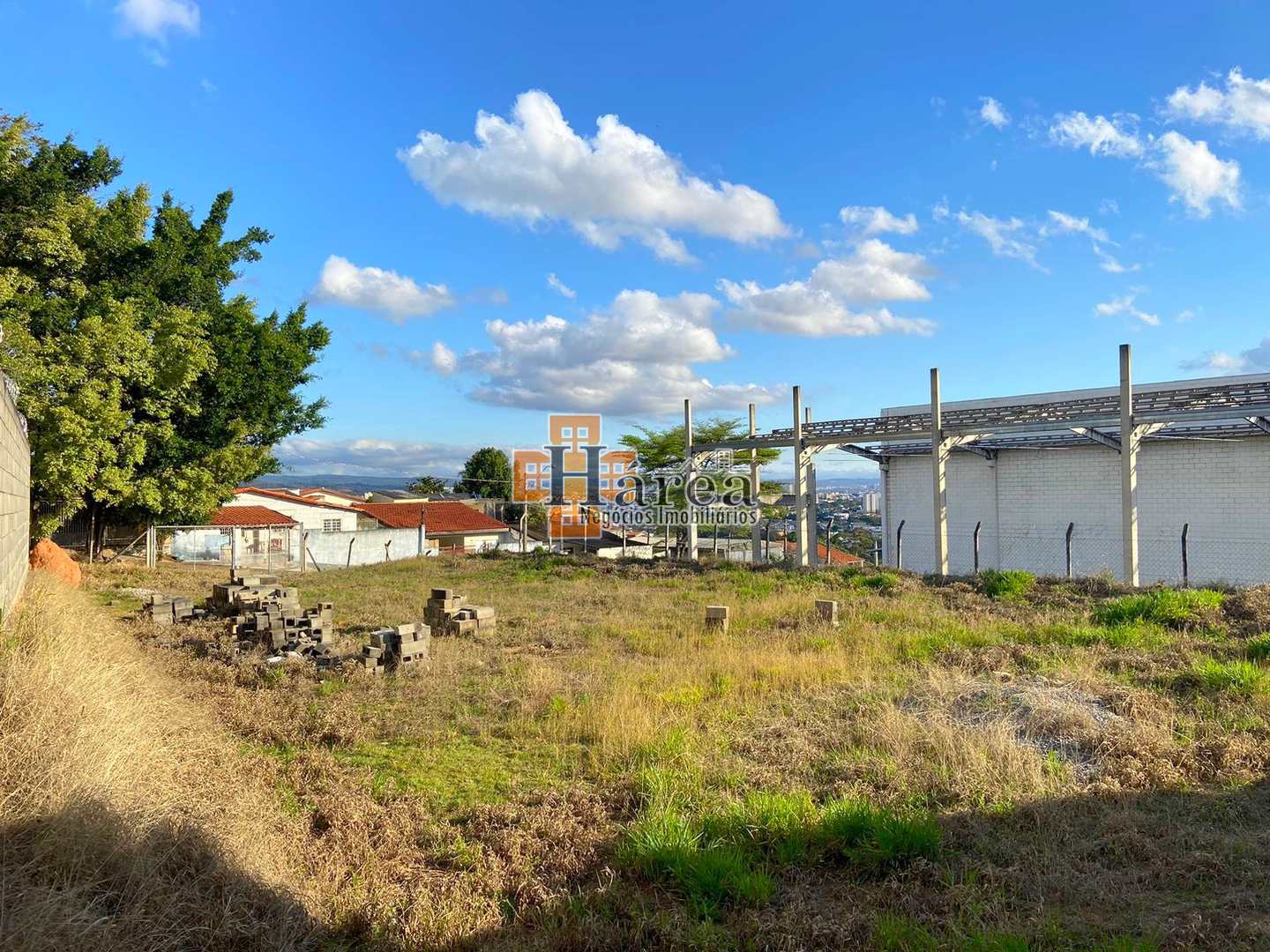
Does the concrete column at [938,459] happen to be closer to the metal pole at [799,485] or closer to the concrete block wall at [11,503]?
the metal pole at [799,485]

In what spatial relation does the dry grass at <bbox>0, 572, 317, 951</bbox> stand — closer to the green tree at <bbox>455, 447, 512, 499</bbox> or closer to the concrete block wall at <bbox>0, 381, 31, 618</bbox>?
the concrete block wall at <bbox>0, 381, 31, 618</bbox>

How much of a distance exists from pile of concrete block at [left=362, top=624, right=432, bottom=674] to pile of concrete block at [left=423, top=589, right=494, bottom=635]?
162cm

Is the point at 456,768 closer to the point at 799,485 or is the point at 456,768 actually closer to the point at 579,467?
the point at 799,485

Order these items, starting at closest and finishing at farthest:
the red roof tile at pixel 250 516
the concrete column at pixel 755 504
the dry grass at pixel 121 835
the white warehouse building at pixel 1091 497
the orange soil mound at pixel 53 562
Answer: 1. the dry grass at pixel 121 835
2. the orange soil mound at pixel 53 562
3. the white warehouse building at pixel 1091 497
4. the concrete column at pixel 755 504
5. the red roof tile at pixel 250 516

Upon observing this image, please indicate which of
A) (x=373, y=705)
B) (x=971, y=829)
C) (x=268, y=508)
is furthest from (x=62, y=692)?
(x=268, y=508)

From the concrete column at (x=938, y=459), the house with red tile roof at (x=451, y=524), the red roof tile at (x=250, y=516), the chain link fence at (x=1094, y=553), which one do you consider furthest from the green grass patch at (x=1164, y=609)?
the red roof tile at (x=250, y=516)

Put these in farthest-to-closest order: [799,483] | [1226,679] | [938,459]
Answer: [799,483] → [938,459] → [1226,679]

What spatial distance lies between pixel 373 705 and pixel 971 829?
18.6 feet

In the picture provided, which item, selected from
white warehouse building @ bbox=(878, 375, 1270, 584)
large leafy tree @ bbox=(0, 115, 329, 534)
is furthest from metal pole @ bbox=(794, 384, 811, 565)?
large leafy tree @ bbox=(0, 115, 329, 534)

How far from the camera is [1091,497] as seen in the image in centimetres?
1902

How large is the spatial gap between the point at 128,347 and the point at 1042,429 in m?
20.1

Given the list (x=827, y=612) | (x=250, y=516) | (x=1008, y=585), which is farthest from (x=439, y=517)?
(x=1008, y=585)

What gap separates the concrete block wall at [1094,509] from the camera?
16.7 meters

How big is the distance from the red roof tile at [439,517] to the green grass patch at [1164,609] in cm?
3020
